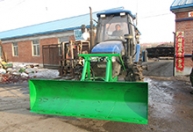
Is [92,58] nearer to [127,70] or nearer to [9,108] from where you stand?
[127,70]

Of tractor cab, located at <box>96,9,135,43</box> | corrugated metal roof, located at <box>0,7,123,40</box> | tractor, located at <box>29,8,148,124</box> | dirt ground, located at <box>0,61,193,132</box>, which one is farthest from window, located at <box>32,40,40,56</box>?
tractor, located at <box>29,8,148,124</box>

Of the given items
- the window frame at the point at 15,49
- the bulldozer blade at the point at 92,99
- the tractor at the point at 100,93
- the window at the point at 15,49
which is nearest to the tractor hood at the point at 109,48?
the tractor at the point at 100,93

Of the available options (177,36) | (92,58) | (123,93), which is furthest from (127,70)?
(177,36)

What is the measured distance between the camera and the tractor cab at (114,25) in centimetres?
646

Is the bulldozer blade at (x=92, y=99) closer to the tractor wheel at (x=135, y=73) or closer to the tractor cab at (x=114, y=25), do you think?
the tractor wheel at (x=135, y=73)

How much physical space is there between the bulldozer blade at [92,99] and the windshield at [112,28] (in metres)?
2.90

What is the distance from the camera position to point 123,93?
3924 millimetres

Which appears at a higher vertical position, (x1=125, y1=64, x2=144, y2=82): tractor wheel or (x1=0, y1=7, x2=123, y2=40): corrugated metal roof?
(x1=0, y1=7, x2=123, y2=40): corrugated metal roof

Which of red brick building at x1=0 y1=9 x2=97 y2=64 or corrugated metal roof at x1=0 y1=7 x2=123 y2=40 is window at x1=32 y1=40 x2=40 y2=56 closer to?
red brick building at x1=0 y1=9 x2=97 y2=64

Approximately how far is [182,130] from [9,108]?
4399 millimetres

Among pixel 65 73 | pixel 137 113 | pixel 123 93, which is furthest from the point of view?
pixel 65 73

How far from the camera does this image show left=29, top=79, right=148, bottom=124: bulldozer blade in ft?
12.2

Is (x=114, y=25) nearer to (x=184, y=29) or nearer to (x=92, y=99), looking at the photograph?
(x=92, y=99)

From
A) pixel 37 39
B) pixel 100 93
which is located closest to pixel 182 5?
pixel 100 93
